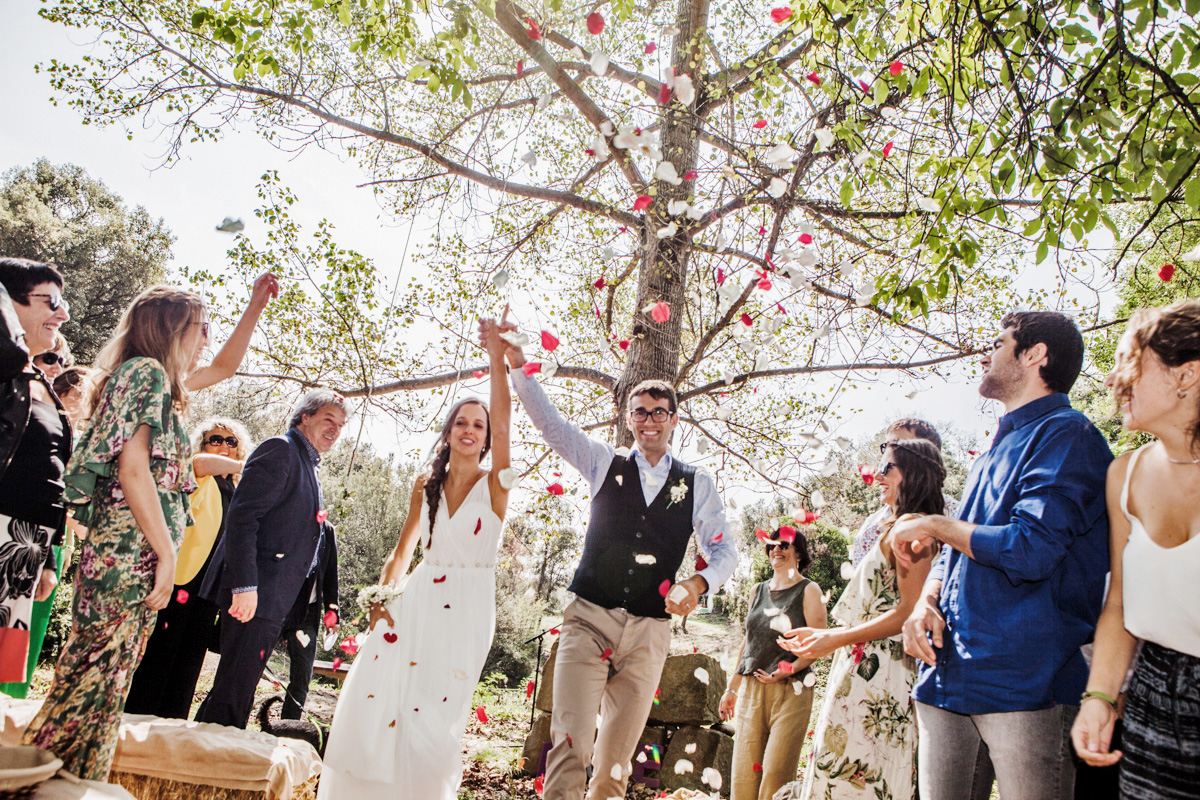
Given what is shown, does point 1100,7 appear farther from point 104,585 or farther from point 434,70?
point 104,585

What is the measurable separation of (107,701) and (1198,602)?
315 cm

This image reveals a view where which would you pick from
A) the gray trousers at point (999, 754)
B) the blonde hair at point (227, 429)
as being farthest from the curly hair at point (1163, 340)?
the blonde hair at point (227, 429)

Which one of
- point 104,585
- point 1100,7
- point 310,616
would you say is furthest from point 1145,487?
point 310,616

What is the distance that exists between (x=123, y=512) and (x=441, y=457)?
1.34 m

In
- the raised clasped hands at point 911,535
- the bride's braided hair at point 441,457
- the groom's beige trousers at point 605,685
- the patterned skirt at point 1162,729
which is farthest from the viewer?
the bride's braided hair at point 441,457

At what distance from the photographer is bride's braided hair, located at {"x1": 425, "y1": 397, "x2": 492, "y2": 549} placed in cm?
335

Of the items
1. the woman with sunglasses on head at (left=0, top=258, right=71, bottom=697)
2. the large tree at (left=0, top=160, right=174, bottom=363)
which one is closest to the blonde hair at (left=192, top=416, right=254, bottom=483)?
the woman with sunglasses on head at (left=0, top=258, right=71, bottom=697)

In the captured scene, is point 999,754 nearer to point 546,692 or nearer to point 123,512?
point 123,512

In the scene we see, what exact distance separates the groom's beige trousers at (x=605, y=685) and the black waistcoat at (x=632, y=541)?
73 millimetres

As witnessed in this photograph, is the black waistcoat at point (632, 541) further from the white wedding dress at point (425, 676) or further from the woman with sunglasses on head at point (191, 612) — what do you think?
the woman with sunglasses on head at point (191, 612)

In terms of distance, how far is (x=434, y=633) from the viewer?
3074mm

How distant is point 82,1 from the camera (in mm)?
5512

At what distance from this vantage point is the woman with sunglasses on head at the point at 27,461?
2227 millimetres

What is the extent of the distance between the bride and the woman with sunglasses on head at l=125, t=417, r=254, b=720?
1.08 meters
